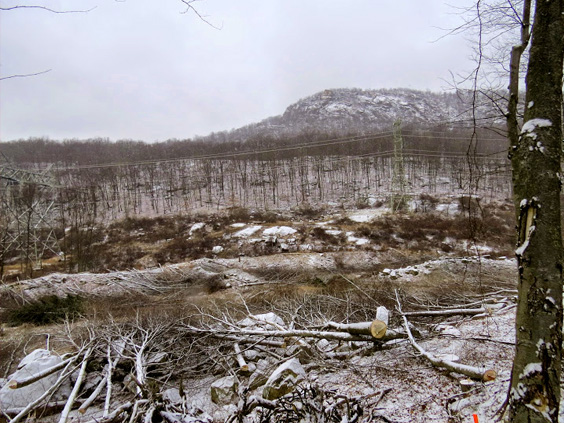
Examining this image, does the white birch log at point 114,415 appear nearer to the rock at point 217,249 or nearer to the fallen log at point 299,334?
the fallen log at point 299,334

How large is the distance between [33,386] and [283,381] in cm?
485

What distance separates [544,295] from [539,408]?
0.74 m

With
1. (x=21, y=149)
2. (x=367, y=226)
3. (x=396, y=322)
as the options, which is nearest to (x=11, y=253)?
(x=367, y=226)

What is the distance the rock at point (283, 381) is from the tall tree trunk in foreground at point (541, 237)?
2.72 meters

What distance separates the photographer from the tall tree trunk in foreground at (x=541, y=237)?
2002 mm

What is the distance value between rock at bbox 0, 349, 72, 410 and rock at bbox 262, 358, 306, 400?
14.7 ft

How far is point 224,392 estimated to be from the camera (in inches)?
200

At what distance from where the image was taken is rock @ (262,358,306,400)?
4164 mm

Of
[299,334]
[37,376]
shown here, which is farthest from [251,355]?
[37,376]

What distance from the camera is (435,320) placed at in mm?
6977

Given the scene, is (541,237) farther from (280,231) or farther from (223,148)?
(223,148)

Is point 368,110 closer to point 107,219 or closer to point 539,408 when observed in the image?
point 107,219

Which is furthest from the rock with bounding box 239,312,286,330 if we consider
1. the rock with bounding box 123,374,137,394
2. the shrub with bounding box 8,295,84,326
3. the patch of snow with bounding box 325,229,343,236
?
the patch of snow with bounding box 325,229,343,236

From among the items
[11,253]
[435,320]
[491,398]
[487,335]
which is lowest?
[11,253]
